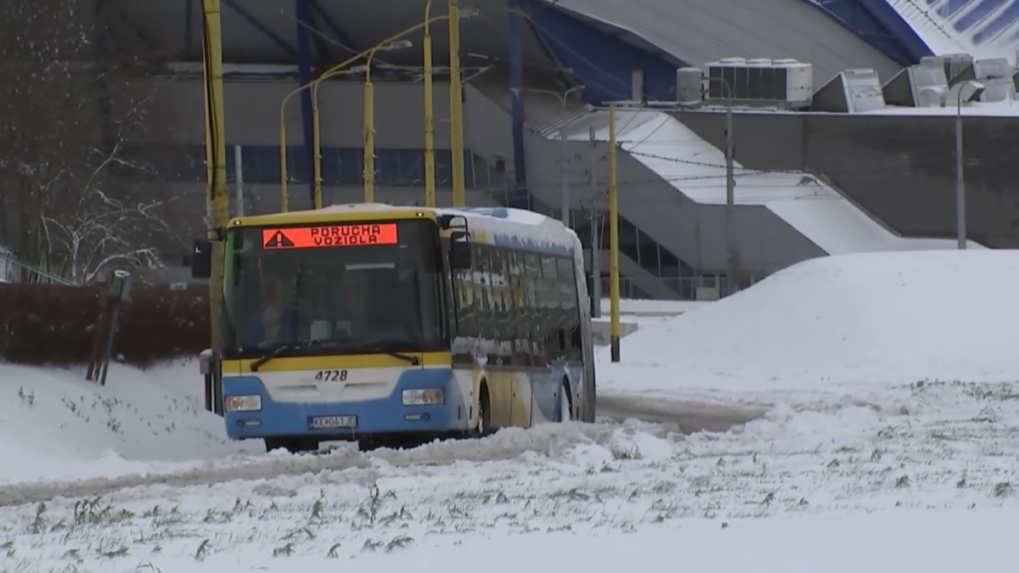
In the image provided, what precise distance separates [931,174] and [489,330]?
55.2 metres

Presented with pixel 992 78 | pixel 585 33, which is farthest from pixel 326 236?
pixel 992 78

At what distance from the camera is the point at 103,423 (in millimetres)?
21391

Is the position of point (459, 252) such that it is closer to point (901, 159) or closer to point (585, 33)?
point (901, 159)

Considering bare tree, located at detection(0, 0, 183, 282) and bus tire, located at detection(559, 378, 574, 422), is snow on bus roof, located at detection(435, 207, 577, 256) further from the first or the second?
bare tree, located at detection(0, 0, 183, 282)

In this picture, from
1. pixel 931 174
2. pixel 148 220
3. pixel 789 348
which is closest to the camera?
pixel 789 348

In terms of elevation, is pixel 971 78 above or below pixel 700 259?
above

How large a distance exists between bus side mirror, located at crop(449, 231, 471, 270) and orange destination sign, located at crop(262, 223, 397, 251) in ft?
1.86

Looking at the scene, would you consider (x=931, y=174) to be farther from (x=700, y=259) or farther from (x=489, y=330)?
(x=489, y=330)

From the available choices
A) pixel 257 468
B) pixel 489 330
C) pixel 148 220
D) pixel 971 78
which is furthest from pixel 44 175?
pixel 971 78

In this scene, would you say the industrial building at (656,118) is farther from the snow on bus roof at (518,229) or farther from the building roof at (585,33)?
the snow on bus roof at (518,229)

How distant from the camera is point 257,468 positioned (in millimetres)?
15953

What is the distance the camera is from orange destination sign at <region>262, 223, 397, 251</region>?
61.4ft

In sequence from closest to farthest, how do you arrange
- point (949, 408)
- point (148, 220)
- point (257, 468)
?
point (257, 468), point (949, 408), point (148, 220)

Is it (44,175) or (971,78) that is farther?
(971,78)
